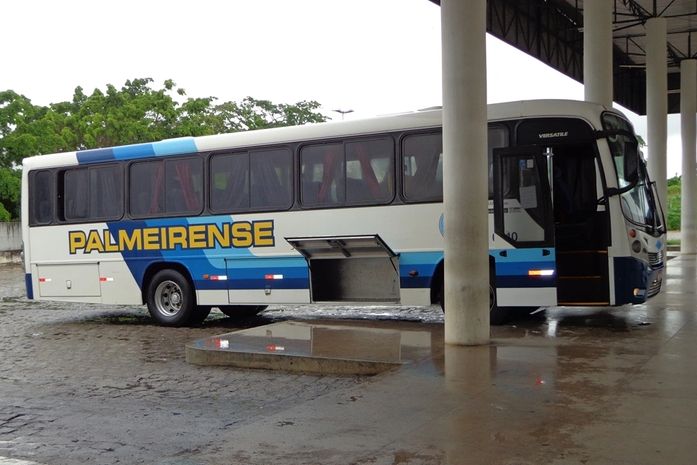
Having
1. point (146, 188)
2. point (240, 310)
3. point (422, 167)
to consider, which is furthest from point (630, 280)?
point (146, 188)

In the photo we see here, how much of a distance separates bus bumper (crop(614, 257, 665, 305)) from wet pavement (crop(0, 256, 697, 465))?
1.49 feet

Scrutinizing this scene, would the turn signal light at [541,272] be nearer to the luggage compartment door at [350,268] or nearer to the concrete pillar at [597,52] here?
the luggage compartment door at [350,268]

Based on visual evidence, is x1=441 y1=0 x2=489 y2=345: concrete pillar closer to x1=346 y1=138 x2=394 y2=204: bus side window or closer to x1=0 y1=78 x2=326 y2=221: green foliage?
x1=346 y1=138 x2=394 y2=204: bus side window

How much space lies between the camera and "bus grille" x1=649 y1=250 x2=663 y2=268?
10.9 metres

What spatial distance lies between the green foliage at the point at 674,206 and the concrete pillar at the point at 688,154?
44.3ft

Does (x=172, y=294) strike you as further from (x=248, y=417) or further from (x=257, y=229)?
(x=248, y=417)

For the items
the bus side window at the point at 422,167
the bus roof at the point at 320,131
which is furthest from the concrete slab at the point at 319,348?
the bus roof at the point at 320,131

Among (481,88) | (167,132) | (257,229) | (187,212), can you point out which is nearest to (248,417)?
(481,88)

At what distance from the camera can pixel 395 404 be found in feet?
21.8

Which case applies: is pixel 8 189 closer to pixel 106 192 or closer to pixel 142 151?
pixel 106 192

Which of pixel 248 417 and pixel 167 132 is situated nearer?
pixel 248 417

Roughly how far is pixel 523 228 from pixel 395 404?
16.2 feet

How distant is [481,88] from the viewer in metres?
9.20

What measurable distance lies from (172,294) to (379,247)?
4.18 metres
